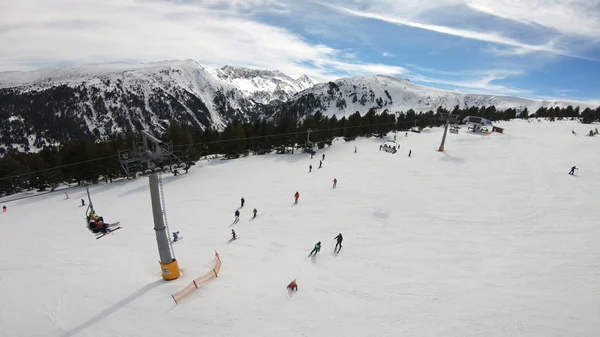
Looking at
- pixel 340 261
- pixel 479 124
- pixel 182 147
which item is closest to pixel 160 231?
pixel 340 261

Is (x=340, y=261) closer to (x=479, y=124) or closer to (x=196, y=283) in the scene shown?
(x=196, y=283)

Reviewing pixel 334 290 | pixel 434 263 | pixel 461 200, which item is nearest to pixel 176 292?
pixel 334 290

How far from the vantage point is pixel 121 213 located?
3281cm

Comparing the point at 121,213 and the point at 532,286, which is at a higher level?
the point at 532,286

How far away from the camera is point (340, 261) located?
18156mm

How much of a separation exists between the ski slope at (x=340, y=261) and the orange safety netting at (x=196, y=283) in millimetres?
439

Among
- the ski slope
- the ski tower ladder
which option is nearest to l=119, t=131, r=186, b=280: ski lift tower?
the ski slope

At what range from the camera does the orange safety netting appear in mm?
14609

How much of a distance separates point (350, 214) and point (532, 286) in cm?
1384

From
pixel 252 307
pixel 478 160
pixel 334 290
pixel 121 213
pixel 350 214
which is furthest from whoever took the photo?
pixel 478 160

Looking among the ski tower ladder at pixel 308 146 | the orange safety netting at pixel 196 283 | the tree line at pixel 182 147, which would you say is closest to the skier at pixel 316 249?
the orange safety netting at pixel 196 283

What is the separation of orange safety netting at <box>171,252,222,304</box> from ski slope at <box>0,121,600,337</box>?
439 millimetres

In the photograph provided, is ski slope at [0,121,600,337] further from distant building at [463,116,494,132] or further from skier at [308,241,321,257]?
distant building at [463,116,494,132]

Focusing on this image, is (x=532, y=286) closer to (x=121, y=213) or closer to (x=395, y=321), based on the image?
(x=395, y=321)
